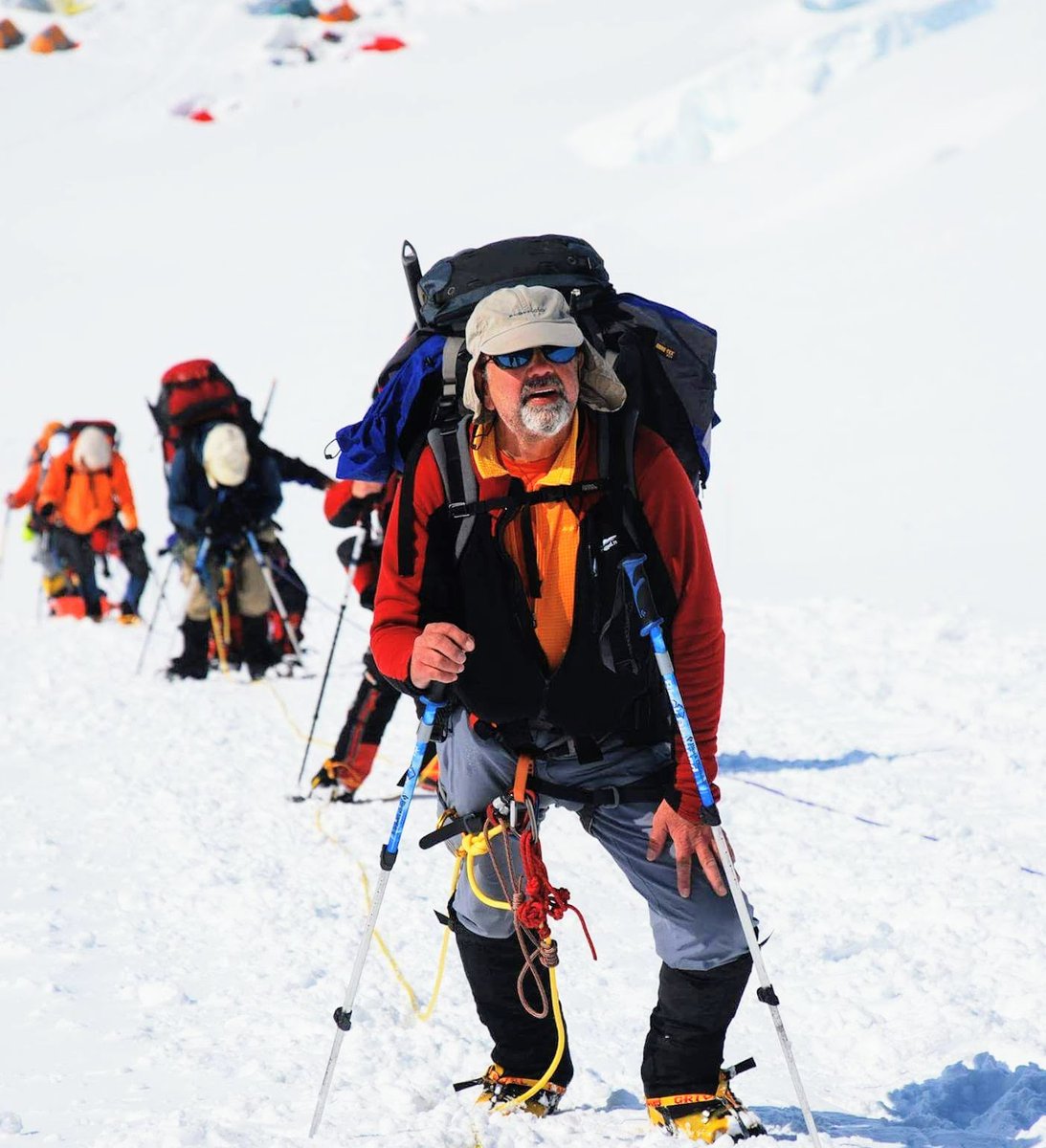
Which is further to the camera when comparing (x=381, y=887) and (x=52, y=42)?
(x=52, y=42)

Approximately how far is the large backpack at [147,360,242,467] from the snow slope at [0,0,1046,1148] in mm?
1990

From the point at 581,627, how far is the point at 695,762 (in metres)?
0.41

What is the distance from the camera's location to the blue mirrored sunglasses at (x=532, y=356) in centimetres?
305

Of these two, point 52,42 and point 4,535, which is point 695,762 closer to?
point 4,535

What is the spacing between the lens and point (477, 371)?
10.4 feet

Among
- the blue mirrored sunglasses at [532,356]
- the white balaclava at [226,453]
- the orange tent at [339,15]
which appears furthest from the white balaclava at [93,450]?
the orange tent at [339,15]

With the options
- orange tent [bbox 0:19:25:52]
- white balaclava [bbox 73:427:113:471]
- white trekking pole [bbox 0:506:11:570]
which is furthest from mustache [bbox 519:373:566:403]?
orange tent [bbox 0:19:25:52]

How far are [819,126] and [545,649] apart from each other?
33.5 metres

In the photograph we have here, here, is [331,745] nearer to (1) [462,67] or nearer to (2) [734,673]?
(2) [734,673]

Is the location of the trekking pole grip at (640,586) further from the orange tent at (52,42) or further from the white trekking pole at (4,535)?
the orange tent at (52,42)

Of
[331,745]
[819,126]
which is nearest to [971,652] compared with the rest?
[331,745]

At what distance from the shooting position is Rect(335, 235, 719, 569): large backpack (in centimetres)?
330

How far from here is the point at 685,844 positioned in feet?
10.4

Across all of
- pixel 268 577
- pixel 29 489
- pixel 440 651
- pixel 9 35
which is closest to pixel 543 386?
pixel 440 651
